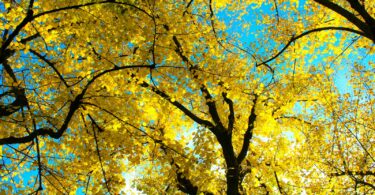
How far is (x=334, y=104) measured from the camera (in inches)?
533

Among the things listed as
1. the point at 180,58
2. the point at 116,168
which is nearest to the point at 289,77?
the point at 180,58

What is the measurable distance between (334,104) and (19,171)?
42.1ft

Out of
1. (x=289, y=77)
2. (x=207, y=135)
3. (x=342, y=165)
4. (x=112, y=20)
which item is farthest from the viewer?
(x=342, y=165)

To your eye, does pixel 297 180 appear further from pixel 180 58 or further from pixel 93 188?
pixel 93 188

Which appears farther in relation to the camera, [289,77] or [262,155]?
[262,155]

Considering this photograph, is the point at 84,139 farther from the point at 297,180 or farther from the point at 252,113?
the point at 297,180

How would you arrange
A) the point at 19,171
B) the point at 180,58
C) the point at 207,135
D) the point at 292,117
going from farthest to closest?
the point at 292,117
the point at 19,171
the point at 180,58
the point at 207,135

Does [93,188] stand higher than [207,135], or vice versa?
[207,135]

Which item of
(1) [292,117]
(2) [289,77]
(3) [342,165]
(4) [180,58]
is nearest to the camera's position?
(4) [180,58]

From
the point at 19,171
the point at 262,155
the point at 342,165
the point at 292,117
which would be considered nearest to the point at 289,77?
the point at 292,117

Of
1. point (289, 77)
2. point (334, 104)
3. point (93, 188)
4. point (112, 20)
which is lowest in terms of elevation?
point (93, 188)

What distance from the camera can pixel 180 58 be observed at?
29.5 feet

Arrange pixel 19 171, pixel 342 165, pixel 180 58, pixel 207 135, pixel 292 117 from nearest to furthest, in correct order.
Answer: pixel 207 135 < pixel 180 58 < pixel 19 171 < pixel 292 117 < pixel 342 165

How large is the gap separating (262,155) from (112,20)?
865 centimetres
